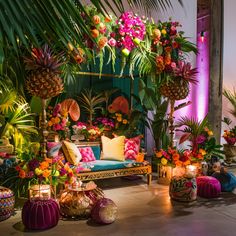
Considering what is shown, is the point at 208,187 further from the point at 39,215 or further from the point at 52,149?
the point at 39,215

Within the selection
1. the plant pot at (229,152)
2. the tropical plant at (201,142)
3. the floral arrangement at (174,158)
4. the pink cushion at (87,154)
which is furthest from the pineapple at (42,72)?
the plant pot at (229,152)

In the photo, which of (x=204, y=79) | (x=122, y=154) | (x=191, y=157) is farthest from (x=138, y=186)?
(x=204, y=79)

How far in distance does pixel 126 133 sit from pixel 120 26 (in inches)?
80.9

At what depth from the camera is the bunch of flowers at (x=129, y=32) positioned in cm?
474

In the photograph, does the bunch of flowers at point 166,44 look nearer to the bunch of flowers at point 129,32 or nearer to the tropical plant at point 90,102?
the bunch of flowers at point 129,32

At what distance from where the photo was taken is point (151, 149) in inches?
282

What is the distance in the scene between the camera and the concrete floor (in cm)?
325

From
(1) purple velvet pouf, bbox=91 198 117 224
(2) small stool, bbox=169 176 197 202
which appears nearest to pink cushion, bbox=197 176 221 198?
(2) small stool, bbox=169 176 197 202

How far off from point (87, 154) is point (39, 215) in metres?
2.00

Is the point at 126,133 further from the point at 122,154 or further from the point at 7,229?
the point at 7,229

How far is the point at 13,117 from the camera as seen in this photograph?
447cm

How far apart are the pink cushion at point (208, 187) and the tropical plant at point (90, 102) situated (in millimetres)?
2278

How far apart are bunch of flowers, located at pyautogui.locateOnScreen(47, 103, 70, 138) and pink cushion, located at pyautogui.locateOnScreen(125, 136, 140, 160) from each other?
105 centimetres

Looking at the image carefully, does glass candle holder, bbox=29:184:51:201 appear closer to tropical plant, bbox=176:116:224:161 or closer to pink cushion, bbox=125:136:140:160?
pink cushion, bbox=125:136:140:160
